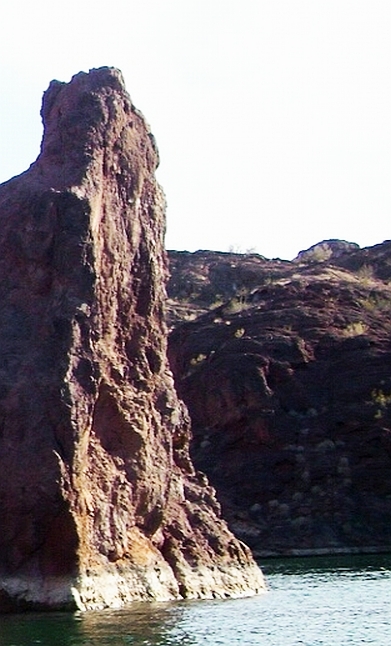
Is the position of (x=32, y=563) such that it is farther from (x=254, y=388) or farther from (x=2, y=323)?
(x=254, y=388)

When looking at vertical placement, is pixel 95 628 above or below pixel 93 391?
below

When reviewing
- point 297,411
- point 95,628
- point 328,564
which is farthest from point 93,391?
point 297,411

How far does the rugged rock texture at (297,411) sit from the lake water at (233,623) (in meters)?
34.8

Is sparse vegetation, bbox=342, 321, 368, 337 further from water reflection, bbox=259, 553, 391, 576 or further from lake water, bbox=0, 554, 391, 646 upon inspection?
lake water, bbox=0, 554, 391, 646

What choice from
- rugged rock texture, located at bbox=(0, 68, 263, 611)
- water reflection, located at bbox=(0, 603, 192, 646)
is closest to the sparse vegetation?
rugged rock texture, located at bbox=(0, 68, 263, 611)

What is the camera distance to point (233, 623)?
31.4m

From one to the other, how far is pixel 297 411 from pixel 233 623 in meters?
55.4

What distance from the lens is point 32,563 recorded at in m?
33.5

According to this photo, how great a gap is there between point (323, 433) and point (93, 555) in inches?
2013

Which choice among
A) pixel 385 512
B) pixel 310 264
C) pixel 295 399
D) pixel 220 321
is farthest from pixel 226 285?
pixel 385 512

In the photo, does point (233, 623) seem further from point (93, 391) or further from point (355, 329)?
point (355, 329)

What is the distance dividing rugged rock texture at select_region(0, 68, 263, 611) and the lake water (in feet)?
4.61

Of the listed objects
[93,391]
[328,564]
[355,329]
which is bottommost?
[328,564]

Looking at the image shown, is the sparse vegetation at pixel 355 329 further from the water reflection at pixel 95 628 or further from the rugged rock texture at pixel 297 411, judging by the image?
the water reflection at pixel 95 628
